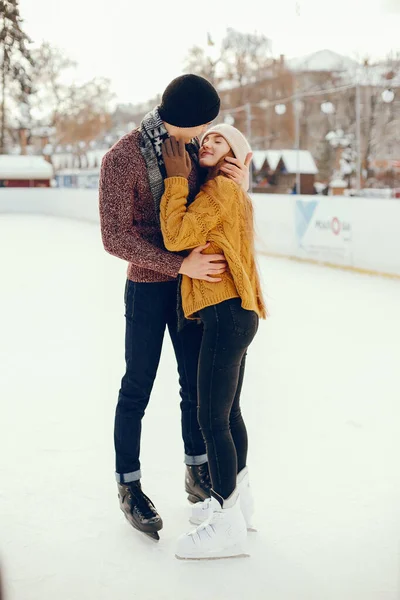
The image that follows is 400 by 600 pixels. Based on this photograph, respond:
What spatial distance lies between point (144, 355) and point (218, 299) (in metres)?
0.32

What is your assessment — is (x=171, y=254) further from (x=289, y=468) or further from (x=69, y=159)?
(x=69, y=159)

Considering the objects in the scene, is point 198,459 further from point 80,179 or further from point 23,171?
point 23,171

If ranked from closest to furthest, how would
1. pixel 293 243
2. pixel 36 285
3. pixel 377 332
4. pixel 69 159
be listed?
pixel 377 332
pixel 36 285
pixel 293 243
pixel 69 159

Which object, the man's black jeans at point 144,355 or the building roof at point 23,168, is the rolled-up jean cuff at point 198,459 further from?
the building roof at point 23,168

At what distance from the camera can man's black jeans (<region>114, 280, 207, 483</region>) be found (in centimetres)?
208

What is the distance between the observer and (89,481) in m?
2.62

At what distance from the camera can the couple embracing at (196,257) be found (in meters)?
1.89

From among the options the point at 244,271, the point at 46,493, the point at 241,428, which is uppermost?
the point at 244,271

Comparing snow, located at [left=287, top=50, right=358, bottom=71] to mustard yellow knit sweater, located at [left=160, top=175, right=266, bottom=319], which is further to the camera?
snow, located at [left=287, top=50, right=358, bottom=71]

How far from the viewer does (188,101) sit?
1.87 meters

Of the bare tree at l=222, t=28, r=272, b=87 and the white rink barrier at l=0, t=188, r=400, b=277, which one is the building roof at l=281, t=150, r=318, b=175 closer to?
the bare tree at l=222, t=28, r=272, b=87

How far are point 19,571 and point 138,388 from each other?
56 cm

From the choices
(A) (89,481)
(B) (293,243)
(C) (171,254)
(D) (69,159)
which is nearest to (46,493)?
(A) (89,481)

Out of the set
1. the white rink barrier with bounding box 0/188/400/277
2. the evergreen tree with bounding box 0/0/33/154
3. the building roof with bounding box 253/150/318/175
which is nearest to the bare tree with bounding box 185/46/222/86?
the building roof with bounding box 253/150/318/175
